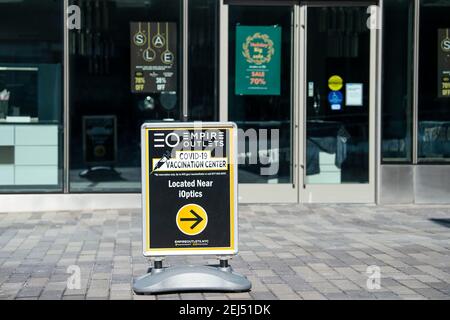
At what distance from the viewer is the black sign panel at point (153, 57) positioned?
1165 centimetres

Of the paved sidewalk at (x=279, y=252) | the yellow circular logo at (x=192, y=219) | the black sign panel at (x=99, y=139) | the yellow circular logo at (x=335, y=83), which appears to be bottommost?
the paved sidewalk at (x=279, y=252)

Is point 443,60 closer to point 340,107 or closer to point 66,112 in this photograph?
point 340,107

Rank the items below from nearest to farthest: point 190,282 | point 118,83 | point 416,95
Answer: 1. point 190,282
2. point 118,83
3. point 416,95

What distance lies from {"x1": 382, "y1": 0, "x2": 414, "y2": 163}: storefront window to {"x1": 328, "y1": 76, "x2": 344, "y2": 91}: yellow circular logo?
65cm

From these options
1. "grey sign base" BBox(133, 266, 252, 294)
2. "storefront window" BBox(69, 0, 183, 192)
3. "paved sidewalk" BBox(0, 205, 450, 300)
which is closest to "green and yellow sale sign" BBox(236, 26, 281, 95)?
"storefront window" BBox(69, 0, 183, 192)

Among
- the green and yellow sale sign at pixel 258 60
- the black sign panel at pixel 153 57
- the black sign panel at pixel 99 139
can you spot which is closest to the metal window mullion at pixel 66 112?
the black sign panel at pixel 99 139

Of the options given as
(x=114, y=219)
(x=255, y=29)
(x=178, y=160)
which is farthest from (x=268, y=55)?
(x=178, y=160)

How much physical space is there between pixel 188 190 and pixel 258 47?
565cm

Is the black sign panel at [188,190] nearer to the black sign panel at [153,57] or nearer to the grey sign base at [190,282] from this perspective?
the grey sign base at [190,282]

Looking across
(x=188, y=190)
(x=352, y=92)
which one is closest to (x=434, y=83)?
(x=352, y=92)

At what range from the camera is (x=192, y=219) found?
6730 millimetres

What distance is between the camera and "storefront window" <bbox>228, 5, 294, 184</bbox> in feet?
39.2

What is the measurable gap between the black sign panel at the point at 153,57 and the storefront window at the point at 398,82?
3.18 m

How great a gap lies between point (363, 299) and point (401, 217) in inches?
189
